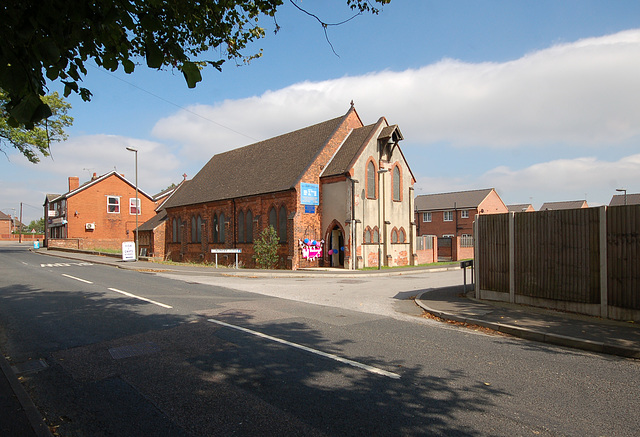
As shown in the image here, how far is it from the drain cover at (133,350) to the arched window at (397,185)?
26.4 metres

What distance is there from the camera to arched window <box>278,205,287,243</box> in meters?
29.7

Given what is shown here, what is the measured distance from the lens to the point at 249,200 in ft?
108

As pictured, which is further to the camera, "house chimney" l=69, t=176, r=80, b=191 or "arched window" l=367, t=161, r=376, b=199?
"house chimney" l=69, t=176, r=80, b=191

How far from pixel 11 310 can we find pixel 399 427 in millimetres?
11028

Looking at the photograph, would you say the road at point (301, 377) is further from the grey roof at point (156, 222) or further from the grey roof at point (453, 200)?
the grey roof at point (453, 200)

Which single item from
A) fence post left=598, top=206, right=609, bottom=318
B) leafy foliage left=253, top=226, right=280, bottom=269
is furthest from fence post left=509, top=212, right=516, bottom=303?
leafy foliage left=253, top=226, right=280, bottom=269

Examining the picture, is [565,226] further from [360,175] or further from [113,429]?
[360,175]

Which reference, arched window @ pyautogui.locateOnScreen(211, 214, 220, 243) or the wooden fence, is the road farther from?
arched window @ pyautogui.locateOnScreen(211, 214, 220, 243)

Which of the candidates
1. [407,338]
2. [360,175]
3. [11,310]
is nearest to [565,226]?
[407,338]

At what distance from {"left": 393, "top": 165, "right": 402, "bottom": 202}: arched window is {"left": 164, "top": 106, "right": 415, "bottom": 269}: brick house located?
8cm

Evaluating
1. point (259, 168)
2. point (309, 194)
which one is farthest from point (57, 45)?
point (259, 168)

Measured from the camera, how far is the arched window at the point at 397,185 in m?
32.0

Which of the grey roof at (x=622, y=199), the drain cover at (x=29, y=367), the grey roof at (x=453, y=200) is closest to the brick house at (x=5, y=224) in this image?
the grey roof at (x=453, y=200)

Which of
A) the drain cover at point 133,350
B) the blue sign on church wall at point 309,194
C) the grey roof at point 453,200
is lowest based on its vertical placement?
the drain cover at point 133,350
